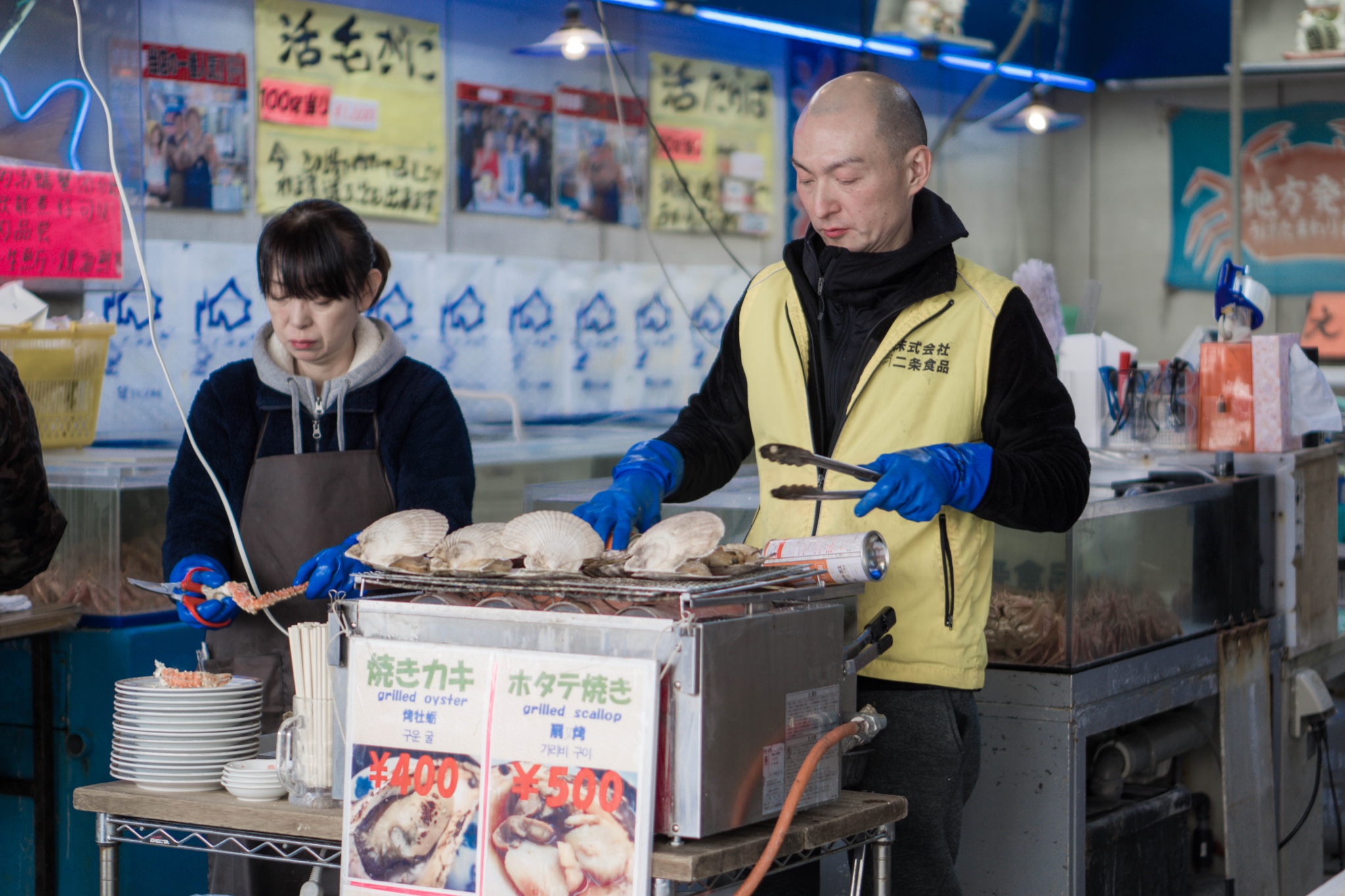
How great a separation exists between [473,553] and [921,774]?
802mm

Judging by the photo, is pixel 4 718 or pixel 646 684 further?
pixel 4 718

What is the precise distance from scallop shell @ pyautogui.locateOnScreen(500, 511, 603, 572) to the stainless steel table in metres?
0.35

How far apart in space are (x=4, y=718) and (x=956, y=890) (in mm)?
2405

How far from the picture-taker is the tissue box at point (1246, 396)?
396 centimetres

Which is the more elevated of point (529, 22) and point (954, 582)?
point (529, 22)

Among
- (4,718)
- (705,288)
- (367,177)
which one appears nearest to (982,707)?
(4,718)

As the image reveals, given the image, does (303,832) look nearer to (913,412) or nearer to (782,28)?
(913,412)

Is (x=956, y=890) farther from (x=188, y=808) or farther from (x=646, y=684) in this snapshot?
(x=188, y=808)

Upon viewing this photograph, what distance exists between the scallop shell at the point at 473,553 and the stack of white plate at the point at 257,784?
1.13ft

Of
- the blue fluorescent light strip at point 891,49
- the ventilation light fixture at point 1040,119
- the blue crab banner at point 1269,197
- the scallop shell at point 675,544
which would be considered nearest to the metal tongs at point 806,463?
the scallop shell at point 675,544

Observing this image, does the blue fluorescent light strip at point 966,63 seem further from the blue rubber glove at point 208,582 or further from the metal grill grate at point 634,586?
the metal grill grate at point 634,586

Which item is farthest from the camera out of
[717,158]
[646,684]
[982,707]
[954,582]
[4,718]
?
[717,158]

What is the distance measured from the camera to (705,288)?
227 inches

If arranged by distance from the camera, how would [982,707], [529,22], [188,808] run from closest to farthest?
1. [188,808]
2. [982,707]
3. [529,22]
